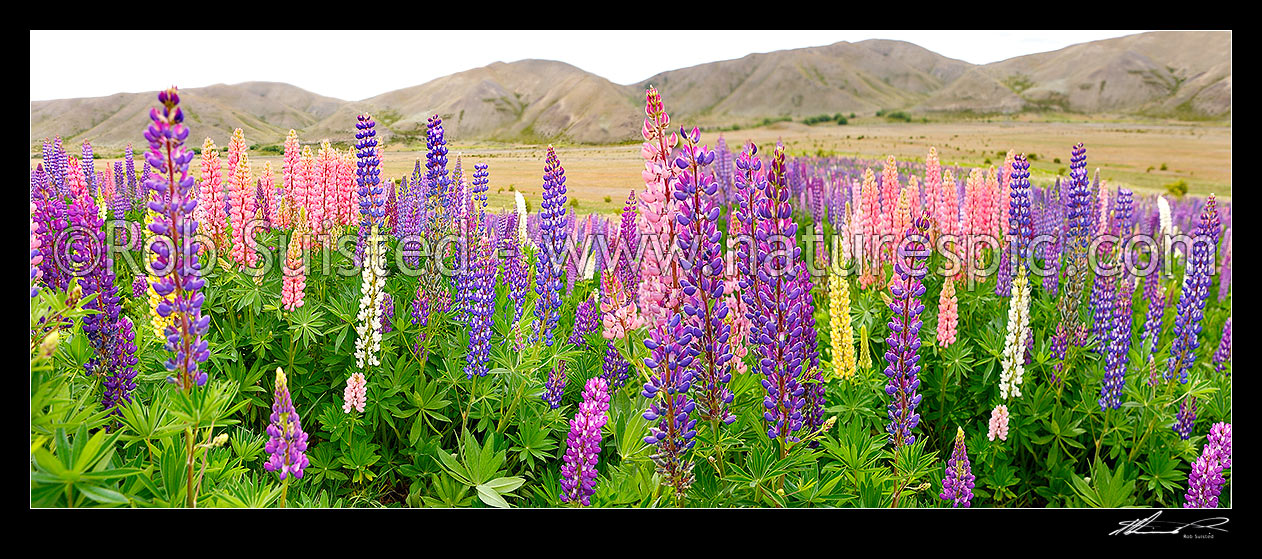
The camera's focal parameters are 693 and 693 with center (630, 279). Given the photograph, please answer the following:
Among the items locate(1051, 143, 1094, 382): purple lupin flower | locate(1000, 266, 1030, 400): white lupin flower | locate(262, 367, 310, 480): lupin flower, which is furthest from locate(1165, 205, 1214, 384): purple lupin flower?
locate(262, 367, 310, 480): lupin flower

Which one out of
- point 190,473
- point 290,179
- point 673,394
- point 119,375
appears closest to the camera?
point 190,473

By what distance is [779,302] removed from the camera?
212 cm

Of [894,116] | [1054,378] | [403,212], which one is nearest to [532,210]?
[403,212]

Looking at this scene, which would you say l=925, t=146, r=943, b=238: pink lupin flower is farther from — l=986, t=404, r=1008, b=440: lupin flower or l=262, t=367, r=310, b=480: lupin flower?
l=262, t=367, r=310, b=480: lupin flower

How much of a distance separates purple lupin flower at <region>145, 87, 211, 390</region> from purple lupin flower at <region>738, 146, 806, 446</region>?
1575 millimetres

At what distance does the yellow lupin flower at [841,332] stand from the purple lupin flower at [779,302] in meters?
1.20

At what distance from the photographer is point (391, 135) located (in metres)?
3.54

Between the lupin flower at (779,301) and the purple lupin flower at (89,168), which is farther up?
the purple lupin flower at (89,168)

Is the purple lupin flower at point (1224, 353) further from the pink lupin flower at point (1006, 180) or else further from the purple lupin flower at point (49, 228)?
the purple lupin flower at point (49, 228)

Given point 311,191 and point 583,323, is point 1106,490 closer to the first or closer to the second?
point 583,323

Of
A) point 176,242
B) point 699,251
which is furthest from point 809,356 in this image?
point 176,242

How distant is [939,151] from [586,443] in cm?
386

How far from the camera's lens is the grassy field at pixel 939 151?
334cm
